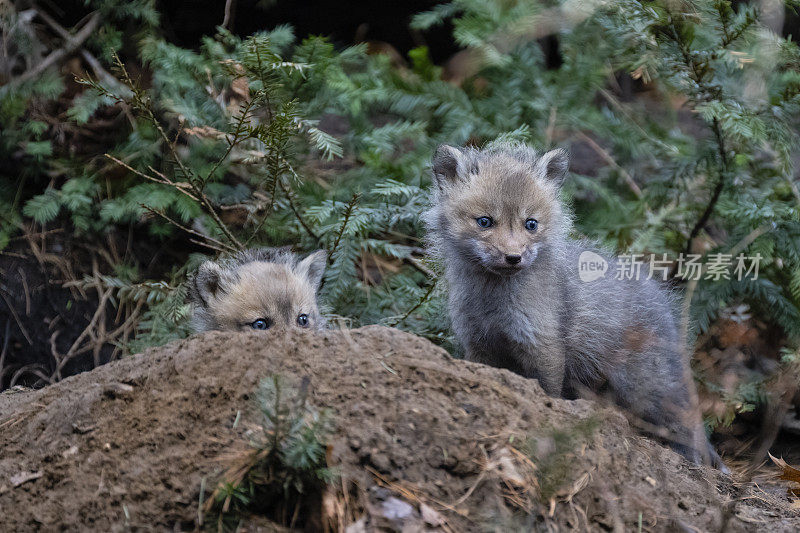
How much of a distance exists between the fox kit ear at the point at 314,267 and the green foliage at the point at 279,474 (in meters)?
2.74

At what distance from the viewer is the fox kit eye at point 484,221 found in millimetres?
4930

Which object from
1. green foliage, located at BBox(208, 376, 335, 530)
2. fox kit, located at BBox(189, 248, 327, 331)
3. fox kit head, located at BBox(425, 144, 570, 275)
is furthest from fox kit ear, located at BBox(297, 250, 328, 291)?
green foliage, located at BBox(208, 376, 335, 530)

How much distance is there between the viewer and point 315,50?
6.50 meters

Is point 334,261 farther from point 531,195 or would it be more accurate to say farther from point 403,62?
point 403,62

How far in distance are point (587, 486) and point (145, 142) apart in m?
5.74

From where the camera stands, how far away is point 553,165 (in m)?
5.32

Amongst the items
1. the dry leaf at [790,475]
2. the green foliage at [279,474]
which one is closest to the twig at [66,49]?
the green foliage at [279,474]

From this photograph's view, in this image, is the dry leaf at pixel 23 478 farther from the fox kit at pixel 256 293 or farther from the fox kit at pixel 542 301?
the fox kit at pixel 542 301

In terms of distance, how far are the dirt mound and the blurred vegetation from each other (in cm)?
178

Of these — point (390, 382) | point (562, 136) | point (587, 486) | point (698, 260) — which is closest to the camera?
point (587, 486)

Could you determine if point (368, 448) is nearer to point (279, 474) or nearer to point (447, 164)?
point (279, 474)

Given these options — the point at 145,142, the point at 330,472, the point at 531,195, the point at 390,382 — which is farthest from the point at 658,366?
the point at 145,142

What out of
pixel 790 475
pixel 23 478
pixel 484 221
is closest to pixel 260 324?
pixel 484 221

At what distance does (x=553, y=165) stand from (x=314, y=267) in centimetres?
191
